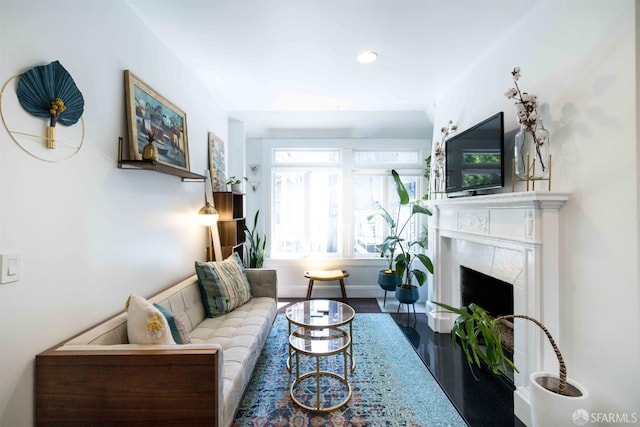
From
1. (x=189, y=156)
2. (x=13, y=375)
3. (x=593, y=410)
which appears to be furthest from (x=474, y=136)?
(x=13, y=375)

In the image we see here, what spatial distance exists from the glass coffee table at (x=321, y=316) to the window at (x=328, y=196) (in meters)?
1.82

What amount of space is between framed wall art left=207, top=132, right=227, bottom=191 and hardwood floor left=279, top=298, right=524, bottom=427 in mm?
2717

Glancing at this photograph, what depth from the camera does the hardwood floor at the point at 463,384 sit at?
1664mm

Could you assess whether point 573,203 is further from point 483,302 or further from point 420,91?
point 420,91

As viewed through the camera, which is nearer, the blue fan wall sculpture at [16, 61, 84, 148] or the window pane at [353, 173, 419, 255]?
the blue fan wall sculpture at [16, 61, 84, 148]

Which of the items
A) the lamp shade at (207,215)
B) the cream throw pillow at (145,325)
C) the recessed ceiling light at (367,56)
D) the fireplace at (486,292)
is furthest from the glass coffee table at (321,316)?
the recessed ceiling light at (367,56)

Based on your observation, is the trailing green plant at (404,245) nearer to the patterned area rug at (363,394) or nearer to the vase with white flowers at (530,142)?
the patterned area rug at (363,394)

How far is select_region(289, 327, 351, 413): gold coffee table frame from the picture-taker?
5.51 feet

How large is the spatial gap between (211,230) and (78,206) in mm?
1461

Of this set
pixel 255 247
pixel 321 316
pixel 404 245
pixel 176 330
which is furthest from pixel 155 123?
pixel 404 245

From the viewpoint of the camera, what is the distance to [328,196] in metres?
4.09

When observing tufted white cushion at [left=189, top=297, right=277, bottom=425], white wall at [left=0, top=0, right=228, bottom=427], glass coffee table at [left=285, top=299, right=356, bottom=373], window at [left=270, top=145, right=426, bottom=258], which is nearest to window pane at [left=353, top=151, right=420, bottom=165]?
window at [left=270, top=145, right=426, bottom=258]

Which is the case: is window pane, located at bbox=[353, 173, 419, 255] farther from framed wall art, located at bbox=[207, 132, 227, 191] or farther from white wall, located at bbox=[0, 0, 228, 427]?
white wall, located at bbox=[0, 0, 228, 427]

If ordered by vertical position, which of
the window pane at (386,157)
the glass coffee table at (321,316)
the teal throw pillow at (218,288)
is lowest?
the glass coffee table at (321,316)
